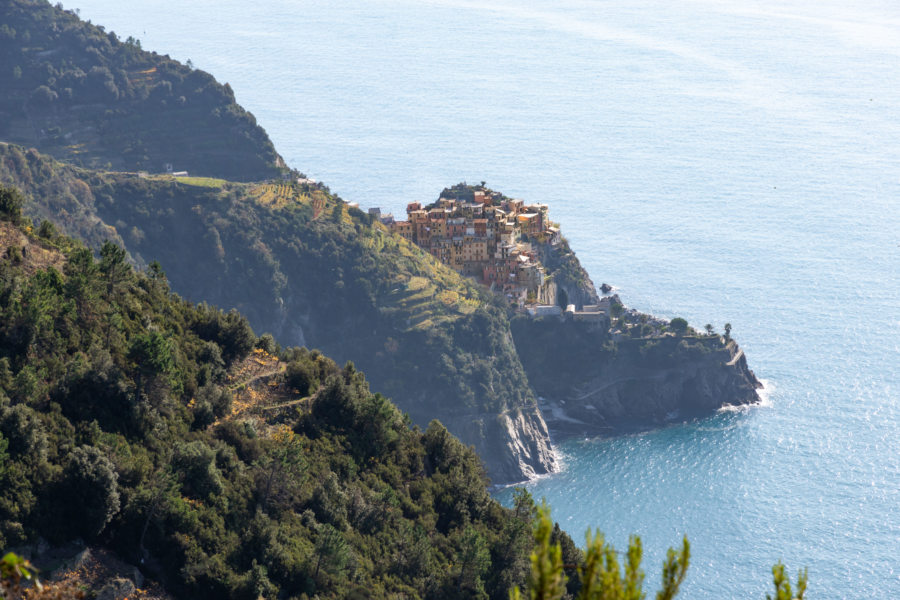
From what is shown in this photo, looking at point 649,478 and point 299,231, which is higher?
point 299,231

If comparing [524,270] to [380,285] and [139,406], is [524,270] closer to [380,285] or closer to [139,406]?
[380,285]

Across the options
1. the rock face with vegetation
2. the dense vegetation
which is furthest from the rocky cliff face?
the dense vegetation

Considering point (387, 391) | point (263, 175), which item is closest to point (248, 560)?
point (387, 391)

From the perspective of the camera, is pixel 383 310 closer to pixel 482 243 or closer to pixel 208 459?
pixel 482 243

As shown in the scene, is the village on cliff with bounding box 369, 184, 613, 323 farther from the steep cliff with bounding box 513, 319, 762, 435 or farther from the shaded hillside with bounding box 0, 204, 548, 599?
the shaded hillside with bounding box 0, 204, 548, 599

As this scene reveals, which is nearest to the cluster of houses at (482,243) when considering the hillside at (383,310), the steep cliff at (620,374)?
the hillside at (383,310)

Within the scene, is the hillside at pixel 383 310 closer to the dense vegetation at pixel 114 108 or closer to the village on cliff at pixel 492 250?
the village on cliff at pixel 492 250
